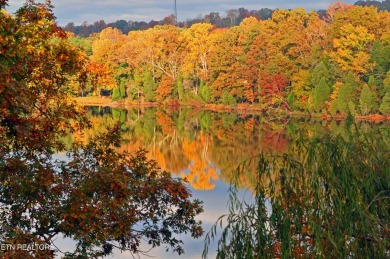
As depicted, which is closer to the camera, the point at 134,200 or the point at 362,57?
the point at 134,200

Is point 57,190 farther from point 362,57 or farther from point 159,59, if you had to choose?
point 159,59

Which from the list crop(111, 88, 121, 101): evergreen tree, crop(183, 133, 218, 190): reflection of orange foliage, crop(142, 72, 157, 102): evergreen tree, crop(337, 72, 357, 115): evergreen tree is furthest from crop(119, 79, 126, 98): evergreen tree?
crop(183, 133, 218, 190): reflection of orange foliage

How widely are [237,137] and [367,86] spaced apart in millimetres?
12611

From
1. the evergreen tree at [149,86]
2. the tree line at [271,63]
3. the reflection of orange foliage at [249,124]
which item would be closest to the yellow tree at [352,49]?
the tree line at [271,63]

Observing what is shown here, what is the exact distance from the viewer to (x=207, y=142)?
1496 inches

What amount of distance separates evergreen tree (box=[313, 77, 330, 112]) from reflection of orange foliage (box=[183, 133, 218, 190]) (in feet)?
42.9

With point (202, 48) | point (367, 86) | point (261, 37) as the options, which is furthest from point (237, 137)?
point (202, 48)

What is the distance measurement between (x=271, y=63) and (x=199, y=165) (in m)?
29.0

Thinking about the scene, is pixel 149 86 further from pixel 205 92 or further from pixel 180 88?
pixel 205 92

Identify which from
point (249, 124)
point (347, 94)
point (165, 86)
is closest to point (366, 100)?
point (347, 94)

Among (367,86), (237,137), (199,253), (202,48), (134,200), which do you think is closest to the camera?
(134,200)

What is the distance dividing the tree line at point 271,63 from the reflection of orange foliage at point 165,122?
436 centimetres

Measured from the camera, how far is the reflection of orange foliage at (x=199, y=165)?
2396 centimetres

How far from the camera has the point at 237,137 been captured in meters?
39.9
